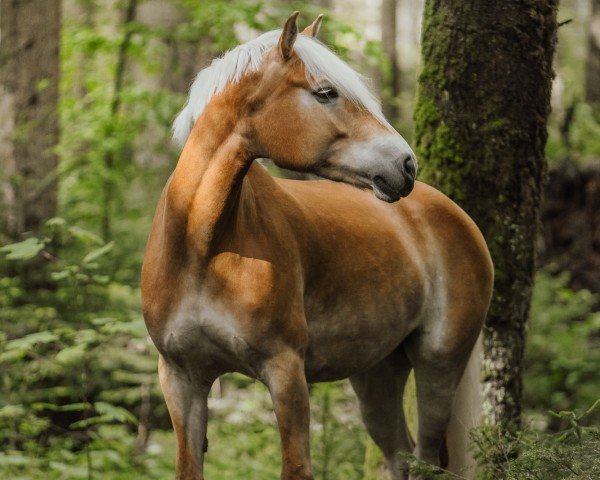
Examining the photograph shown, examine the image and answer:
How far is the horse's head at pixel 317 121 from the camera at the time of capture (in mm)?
3016

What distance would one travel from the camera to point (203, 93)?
10.5 ft

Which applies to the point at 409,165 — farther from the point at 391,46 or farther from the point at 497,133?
the point at 391,46

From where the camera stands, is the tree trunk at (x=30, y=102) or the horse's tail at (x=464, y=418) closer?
the horse's tail at (x=464, y=418)

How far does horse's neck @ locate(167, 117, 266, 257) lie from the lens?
313 cm

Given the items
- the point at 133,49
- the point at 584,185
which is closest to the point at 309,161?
the point at 133,49

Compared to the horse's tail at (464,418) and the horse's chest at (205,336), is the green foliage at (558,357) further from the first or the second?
the horse's chest at (205,336)

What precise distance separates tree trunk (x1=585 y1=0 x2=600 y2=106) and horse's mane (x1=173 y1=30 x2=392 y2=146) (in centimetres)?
1280

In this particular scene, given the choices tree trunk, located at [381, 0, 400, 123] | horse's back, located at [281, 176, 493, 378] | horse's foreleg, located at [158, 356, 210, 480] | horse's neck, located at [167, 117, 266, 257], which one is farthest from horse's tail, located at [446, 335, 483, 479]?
tree trunk, located at [381, 0, 400, 123]

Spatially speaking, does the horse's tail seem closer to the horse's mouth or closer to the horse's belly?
the horse's belly

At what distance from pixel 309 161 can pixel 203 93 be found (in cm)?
52

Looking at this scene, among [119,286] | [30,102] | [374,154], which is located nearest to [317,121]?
[374,154]

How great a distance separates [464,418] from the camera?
4.36m

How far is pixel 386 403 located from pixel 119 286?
3.24 m

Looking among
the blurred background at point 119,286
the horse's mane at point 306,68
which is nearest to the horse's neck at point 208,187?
the horse's mane at point 306,68
